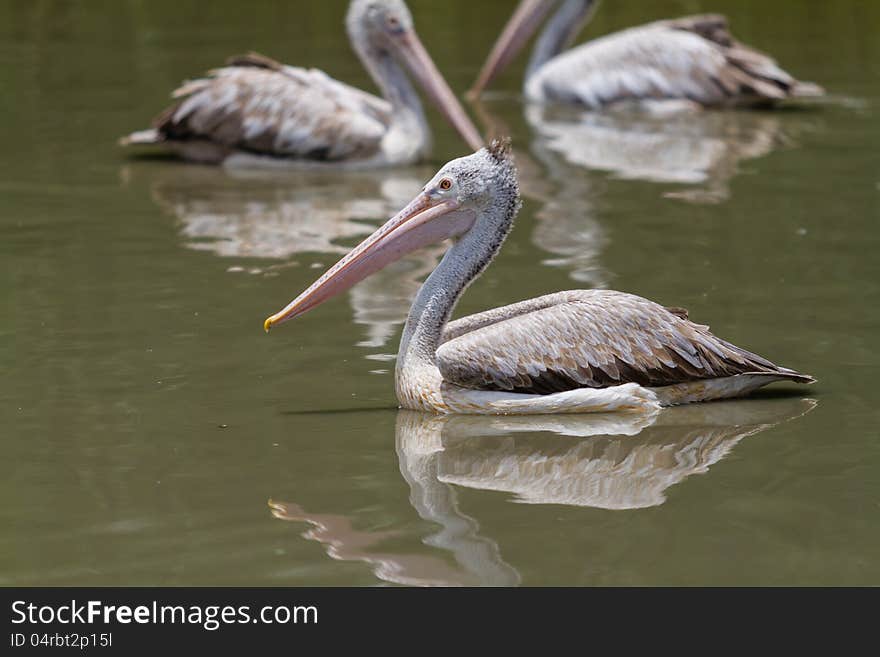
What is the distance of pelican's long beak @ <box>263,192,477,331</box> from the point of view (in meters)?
6.35

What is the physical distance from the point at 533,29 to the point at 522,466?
9264 millimetres

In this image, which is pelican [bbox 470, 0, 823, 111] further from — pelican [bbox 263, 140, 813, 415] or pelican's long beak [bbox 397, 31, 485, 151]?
pelican [bbox 263, 140, 813, 415]

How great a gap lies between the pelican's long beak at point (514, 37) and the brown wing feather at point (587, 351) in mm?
7989

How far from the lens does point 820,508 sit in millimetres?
5277

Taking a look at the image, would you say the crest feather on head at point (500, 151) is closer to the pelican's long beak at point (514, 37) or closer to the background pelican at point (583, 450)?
the background pelican at point (583, 450)

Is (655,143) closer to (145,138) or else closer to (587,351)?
(145,138)

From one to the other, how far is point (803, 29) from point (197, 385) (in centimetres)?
1180

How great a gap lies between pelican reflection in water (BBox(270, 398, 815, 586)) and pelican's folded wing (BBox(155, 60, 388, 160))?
4.95 meters

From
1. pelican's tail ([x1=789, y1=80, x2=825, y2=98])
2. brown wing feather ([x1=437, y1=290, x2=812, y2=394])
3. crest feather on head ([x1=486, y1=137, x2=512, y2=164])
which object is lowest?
pelican's tail ([x1=789, y1=80, x2=825, y2=98])

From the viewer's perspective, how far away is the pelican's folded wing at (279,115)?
35.9 feet

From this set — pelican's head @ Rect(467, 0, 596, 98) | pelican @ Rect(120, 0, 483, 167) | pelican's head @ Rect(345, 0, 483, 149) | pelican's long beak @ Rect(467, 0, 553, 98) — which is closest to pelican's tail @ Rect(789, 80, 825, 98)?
pelican's head @ Rect(467, 0, 596, 98)

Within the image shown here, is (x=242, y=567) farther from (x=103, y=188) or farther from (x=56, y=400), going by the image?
(x=103, y=188)

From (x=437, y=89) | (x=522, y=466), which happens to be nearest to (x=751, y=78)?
(x=437, y=89)
